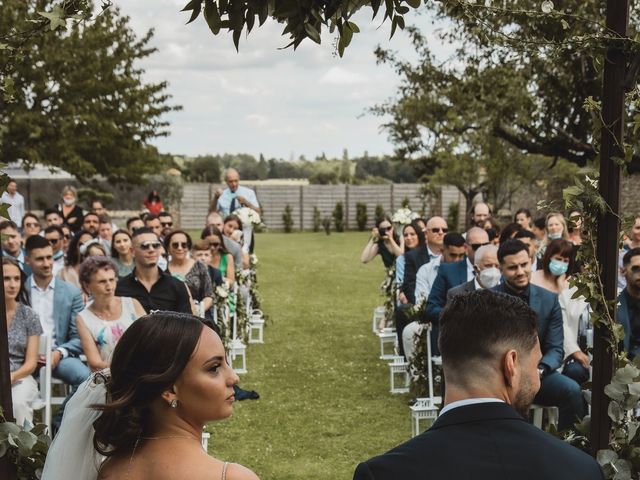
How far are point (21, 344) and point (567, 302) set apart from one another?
4.55 meters

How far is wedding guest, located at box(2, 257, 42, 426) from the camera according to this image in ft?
20.3

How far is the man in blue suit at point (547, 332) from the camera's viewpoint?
20.1 ft

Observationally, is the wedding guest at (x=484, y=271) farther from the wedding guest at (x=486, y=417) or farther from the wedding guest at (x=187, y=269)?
the wedding guest at (x=486, y=417)

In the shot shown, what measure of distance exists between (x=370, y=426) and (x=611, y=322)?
16.5ft

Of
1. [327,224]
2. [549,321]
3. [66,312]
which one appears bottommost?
[327,224]

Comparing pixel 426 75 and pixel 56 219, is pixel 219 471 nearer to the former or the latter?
pixel 56 219

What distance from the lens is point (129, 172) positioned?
30891 mm

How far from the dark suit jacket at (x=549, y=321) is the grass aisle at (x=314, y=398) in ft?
5.79

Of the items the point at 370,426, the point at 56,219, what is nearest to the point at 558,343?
the point at 370,426

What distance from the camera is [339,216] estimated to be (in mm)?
39656

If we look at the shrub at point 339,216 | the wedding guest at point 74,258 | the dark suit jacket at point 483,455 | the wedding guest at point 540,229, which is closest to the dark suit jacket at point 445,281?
the wedding guest at point 74,258

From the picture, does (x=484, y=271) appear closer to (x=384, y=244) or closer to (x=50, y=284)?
(x=50, y=284)

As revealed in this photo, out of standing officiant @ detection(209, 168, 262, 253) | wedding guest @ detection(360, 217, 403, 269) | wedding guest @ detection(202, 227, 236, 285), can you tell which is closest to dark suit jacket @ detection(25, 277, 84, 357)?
wedding guest @ detection(202, 227, 236, 285)

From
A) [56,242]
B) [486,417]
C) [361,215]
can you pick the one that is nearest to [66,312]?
[56,242]
